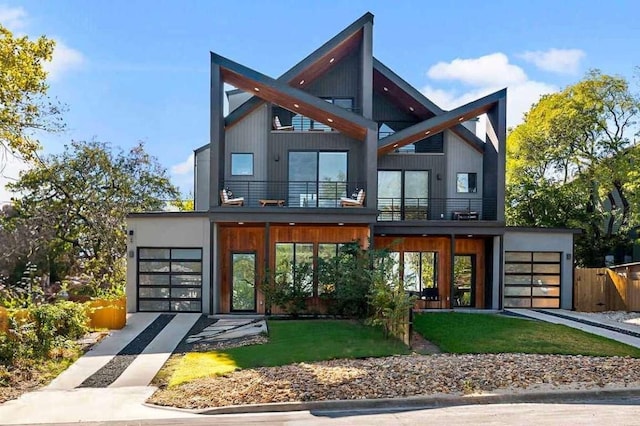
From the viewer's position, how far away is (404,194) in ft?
62.1

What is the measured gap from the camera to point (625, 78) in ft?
72.5

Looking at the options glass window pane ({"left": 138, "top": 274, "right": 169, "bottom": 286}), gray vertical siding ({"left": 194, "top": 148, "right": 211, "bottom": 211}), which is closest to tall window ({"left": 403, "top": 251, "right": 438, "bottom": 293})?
gray vertical siding ({"left": 194, "top": 148, "right": 211, "bottom": 211})

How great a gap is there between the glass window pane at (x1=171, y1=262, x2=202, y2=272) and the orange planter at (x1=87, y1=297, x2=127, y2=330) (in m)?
3.10

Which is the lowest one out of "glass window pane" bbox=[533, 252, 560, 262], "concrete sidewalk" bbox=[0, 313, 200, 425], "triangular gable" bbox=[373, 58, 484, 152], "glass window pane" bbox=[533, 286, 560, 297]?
"concrete sidewalk" bbox=[0, 313, 200, 425]

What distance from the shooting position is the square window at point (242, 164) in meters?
18.0

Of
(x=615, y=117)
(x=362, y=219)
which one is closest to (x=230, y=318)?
(x=362, y=219)

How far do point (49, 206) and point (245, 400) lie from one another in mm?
21599

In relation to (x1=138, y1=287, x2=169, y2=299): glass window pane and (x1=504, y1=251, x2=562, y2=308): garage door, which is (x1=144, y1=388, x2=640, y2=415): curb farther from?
(x1=504, y1=251, x2=562, y2=308): garage door

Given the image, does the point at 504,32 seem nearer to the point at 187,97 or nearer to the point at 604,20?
the point at 604,20

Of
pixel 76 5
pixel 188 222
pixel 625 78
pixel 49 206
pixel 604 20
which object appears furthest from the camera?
pixel 49 206

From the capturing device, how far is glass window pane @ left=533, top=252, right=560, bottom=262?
60.0 ft

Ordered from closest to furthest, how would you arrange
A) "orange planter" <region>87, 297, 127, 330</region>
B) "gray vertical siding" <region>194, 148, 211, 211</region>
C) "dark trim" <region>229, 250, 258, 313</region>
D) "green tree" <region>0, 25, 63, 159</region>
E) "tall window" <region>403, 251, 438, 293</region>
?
"green tree" <region>0, 25, 63, 159</region> → "orange planter" <region>87, 297, 127, 330</region> → "dark trim" <region>229, 250, 258, 313</region> → "tall window" <region>403, 251, 438, 293</region> → "gray vertical siding" <region>194, 148, 211, 211</region>

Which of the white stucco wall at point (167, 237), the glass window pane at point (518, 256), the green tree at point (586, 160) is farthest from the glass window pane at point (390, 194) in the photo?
the green tree at point (586, 160)

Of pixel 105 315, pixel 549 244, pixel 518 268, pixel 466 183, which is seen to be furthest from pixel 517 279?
pixel 105 315
